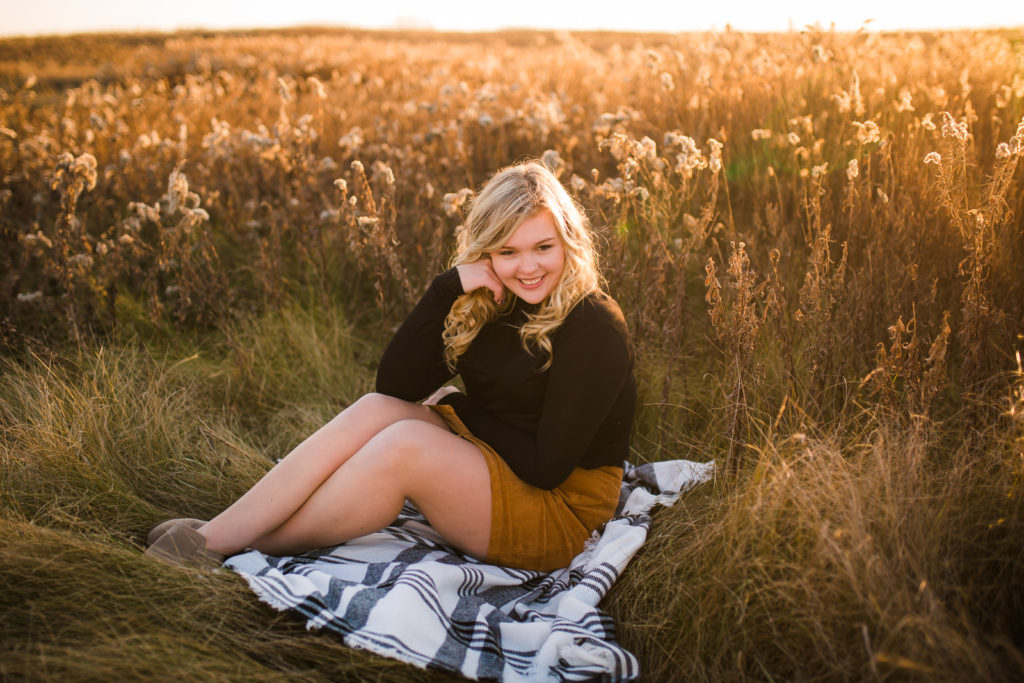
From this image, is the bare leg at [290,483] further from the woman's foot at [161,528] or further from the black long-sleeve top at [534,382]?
the black long-sleeve top at [534,382]

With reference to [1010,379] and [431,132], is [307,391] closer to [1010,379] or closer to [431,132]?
[431,132]

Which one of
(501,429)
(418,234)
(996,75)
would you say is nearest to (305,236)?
(418,234)

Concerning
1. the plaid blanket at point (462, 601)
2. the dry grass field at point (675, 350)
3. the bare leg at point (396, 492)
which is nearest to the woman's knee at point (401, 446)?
the bare leg at point (396, 492)

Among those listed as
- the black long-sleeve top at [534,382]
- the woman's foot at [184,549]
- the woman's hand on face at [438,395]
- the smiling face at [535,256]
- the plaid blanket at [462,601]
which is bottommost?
the plaid blanket at [462,601]

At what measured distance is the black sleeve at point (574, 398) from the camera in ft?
Answer: 8.20

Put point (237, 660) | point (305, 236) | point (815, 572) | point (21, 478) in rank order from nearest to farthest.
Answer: point (815, 572), point (237, 660), point (21, 478), point (305, 236)

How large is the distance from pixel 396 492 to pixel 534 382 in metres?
0.63

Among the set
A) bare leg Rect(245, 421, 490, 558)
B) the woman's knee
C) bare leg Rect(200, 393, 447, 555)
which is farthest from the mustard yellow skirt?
bare leg Rect(200, 393, 447, 555)

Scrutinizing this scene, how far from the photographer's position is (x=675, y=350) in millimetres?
3434

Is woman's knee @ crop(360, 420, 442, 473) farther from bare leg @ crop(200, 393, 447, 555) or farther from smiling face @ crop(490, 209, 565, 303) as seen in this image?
smiling face @ crop(490, 209, 565, 303)

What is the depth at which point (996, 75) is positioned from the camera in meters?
4.81

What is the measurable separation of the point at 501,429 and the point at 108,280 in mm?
2889

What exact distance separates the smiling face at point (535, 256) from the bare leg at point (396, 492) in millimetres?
626

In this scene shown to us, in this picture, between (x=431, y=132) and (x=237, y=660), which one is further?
(x=431, y=132)
